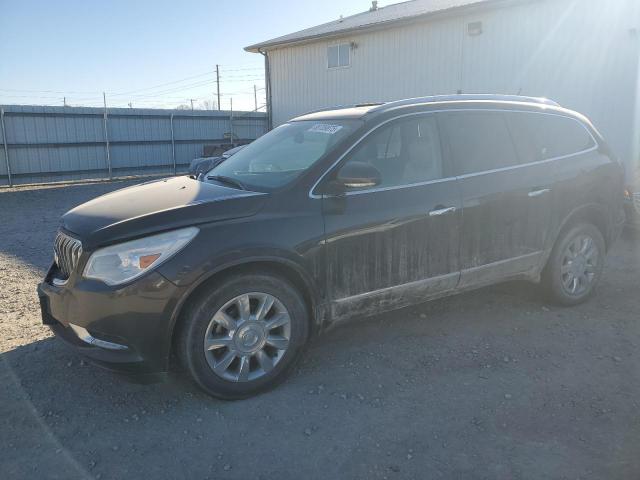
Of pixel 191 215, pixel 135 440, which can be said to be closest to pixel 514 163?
pixel 191 215

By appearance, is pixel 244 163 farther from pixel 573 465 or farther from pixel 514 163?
pixel 573 465

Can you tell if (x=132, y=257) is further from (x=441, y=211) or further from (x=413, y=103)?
(x=413, y=103)

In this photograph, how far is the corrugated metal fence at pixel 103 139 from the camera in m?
15.8

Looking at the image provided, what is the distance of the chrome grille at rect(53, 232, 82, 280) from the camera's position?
3070 millimetres

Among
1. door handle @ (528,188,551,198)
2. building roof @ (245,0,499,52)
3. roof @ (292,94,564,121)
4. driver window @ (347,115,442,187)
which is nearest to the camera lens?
driver window @ (347,115,442,187)

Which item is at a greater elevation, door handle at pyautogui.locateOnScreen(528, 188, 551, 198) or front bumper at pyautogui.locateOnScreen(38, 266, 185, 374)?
door handle at pyautogui.locateOnScreen(528, 188, 551, 198)

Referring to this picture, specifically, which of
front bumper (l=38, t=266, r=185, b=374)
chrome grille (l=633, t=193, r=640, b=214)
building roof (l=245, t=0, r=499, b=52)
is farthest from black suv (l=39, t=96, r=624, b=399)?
building roof (l=245, t=0, r=499, b=52)

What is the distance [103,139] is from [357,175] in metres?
16.4

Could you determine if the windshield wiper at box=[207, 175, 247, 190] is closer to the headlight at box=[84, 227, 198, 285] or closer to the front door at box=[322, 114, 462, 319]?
the front door at box=[322, 114, 462, 319]

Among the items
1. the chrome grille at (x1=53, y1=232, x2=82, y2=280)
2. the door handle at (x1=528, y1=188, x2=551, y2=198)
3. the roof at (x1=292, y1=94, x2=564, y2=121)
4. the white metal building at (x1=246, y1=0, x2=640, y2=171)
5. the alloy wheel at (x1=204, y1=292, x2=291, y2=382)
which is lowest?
the alloy wheel at (x1=204, y1=292, x2=291, y2=382)

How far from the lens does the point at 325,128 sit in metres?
3.91

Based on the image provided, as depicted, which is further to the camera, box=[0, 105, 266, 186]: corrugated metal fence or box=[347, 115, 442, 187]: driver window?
box=[0, 105, 266, 186]: corrugated metal fence

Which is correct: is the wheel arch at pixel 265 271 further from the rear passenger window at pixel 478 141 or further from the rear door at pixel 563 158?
the rear door at pixel 563 158

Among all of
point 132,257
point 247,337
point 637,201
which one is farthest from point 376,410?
point 637,201
